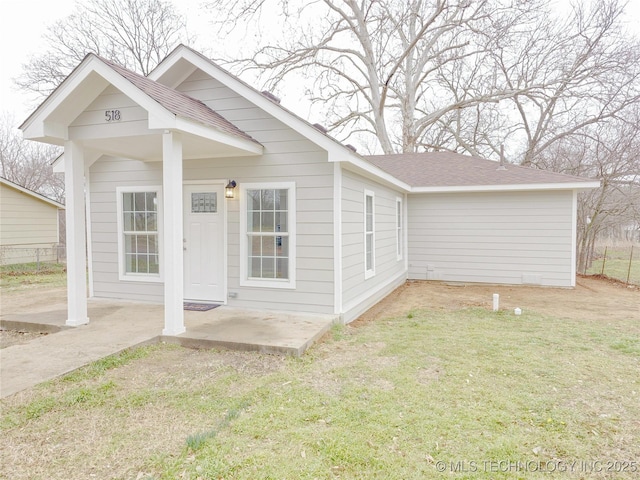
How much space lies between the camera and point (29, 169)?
76.2 feet

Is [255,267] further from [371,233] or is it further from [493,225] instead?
[493,225]

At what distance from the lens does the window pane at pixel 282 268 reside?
238 inches

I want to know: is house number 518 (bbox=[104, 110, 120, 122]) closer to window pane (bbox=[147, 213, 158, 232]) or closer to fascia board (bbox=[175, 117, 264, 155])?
fascia board (bbox=[175, 117, 264, 155])

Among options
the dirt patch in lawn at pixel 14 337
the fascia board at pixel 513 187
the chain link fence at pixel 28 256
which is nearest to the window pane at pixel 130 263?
the dirt patch in lawn at pixel 14 337

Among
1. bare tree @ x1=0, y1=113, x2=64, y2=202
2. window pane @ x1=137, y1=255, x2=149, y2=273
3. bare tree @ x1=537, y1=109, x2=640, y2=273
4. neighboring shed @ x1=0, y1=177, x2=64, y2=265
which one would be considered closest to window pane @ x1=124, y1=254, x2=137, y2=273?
window pane @ x1=137, y1=255, x2=149, y2=273

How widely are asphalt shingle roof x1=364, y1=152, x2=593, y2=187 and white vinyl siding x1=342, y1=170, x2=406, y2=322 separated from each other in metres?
1.75

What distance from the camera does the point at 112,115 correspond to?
15.8 feet

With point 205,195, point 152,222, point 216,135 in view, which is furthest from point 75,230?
point 216,135

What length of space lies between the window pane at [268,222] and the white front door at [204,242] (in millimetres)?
670

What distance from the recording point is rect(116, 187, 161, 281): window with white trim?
6.70 m

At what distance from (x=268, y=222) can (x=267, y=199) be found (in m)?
0.36

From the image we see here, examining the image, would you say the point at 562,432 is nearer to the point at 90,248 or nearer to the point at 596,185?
the point at 90,248

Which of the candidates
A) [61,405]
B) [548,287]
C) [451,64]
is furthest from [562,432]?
[451,64]

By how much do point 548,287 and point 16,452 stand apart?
34.0ft
